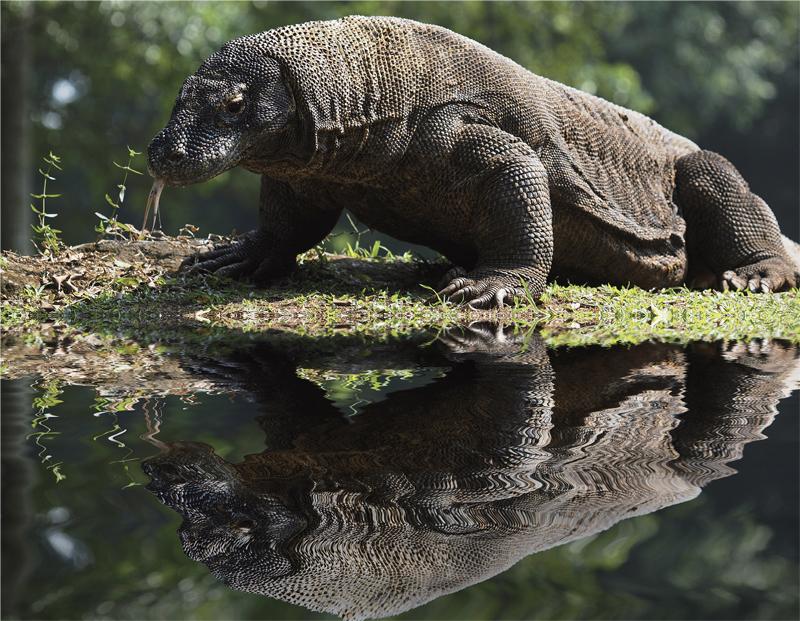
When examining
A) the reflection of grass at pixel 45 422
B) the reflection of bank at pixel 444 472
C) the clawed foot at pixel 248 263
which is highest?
the reflection of bank at pixel 444 472

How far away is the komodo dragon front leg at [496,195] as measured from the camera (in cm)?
536

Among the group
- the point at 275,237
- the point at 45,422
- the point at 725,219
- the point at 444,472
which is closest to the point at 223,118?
the point at 275,237

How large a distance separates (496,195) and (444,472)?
3.10 meters

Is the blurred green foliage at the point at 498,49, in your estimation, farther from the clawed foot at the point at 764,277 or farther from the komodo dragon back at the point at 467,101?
the clawed foot at the point at 764,277

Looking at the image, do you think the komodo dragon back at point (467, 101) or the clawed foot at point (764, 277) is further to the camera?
the clawed foot at point (764, 277)

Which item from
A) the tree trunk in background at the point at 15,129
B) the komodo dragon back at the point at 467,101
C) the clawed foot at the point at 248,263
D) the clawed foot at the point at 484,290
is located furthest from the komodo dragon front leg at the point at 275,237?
the tree trunk in background at the point at 15,129

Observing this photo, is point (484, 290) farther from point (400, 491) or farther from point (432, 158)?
point (400, 491)

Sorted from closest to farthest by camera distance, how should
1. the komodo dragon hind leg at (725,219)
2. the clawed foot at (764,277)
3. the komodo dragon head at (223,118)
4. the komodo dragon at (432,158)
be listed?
the komodo dragon head at (223,118)
the komodo dragon at (432,158)
the clawed foot at (764,277)
the komodo dragon hind leg at (725,219)

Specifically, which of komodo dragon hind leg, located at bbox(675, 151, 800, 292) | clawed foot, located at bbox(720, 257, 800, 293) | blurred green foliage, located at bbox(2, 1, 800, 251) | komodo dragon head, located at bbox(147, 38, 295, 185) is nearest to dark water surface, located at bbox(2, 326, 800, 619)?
komodo dragon head, located at bbox(147, 38, 295, 185)

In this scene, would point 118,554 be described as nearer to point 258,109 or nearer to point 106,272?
point 258,109

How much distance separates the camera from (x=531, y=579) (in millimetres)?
1919

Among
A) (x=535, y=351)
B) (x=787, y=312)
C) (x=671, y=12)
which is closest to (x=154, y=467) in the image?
(x=535, y=351)

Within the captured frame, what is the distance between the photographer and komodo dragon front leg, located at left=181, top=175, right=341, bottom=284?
19.9 feet

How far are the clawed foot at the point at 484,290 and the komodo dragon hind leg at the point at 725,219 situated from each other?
6.55 feet
